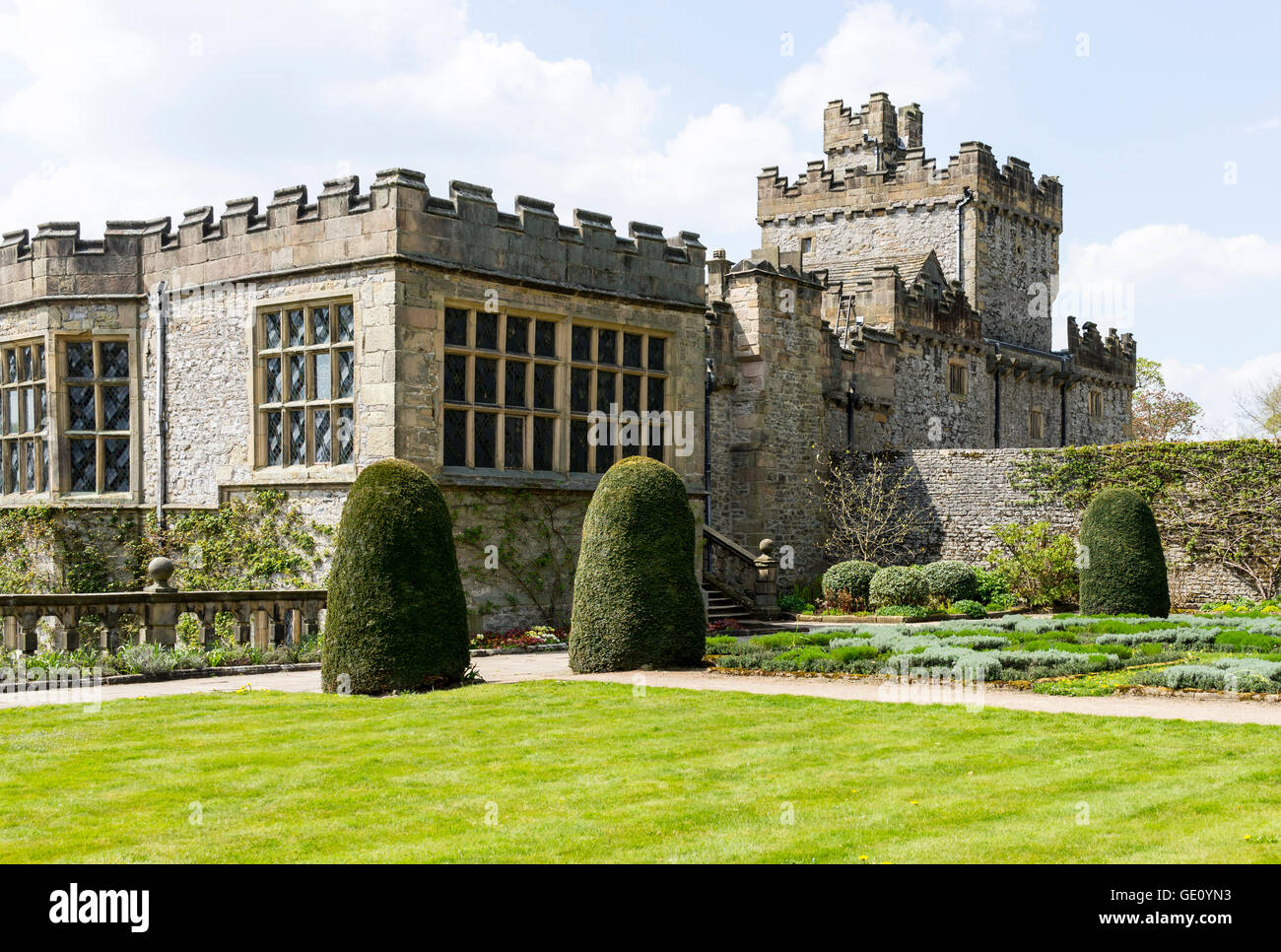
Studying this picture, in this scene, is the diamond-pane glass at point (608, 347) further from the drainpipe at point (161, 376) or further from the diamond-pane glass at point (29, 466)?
the diamond-pane glass at point (29, 466)

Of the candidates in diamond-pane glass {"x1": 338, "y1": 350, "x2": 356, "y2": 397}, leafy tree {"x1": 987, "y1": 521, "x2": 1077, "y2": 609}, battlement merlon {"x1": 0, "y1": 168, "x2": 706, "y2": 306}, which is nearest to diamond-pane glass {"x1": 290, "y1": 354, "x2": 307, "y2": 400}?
diamond-pane glass {"x1": 338, "y1": 350, "x2": 356, "y2": 397}

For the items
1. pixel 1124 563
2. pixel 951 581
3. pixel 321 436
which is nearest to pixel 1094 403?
pixel 951 581

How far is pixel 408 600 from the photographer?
43.6 ft

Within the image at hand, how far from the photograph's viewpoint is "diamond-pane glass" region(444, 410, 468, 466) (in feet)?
61.3

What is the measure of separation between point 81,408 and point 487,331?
20.9 ft

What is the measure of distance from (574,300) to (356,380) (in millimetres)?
3648

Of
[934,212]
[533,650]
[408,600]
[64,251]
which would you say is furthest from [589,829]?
[934,212]

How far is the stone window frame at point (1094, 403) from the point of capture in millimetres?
42375

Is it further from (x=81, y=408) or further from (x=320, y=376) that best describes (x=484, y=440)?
(x=81, y=408)

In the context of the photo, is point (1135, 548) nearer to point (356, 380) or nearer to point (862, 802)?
point (356, 380)

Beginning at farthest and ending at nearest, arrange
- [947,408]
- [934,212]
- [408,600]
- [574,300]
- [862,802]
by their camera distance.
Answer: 1. [934,212]
2. [947,408]
3. [574,300]
4. [408,600]
5. [862,802]

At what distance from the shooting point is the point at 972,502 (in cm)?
2778

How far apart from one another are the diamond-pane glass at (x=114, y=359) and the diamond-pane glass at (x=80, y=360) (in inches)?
6.5

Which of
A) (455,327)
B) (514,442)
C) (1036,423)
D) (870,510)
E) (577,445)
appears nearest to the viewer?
(455,327)
